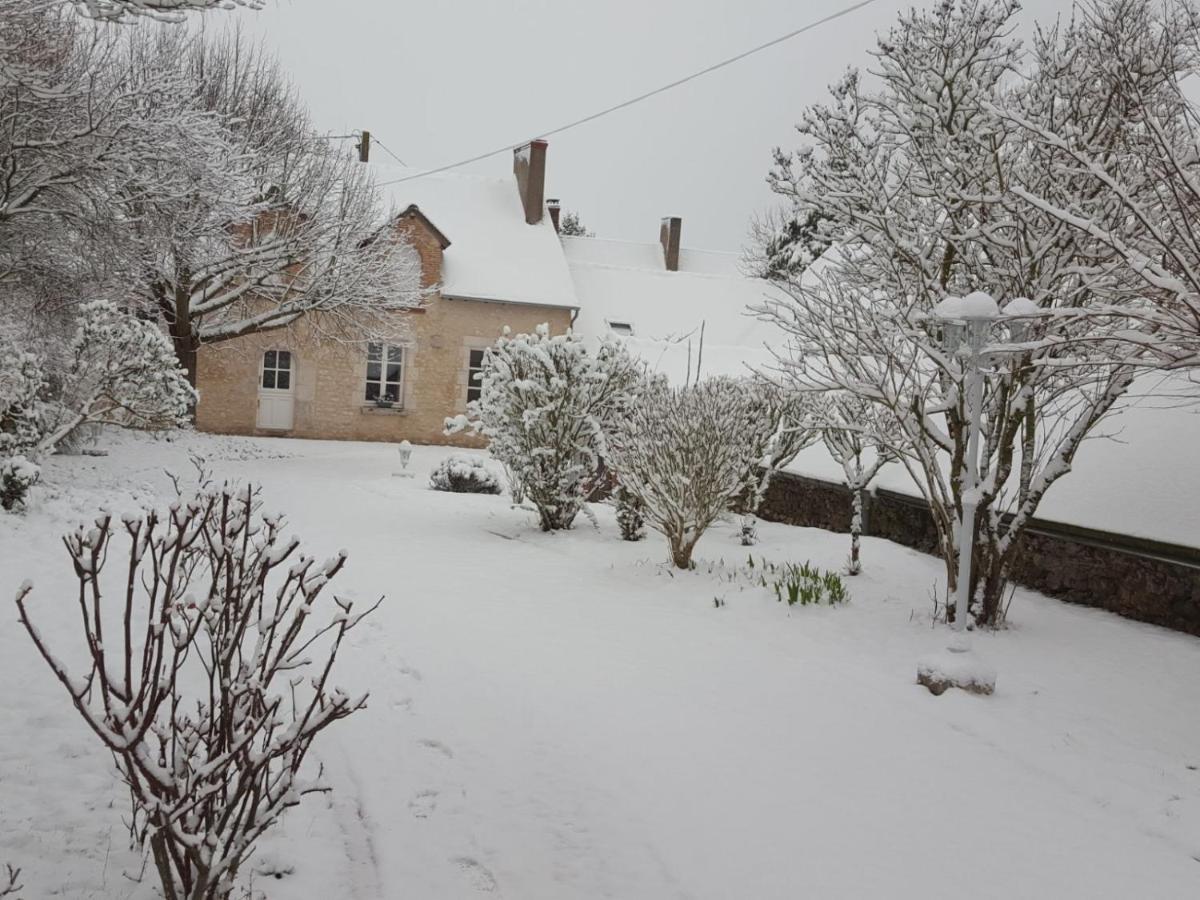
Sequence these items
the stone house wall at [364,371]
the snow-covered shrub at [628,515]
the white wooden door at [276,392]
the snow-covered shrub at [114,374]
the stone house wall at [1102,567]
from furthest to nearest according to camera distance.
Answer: the white wooden door at [276,392] → the stone house wall at [364,371] → the snow-covered shrub at [114,374] → the snow-covered shrub at [628,515] → the stone house wall at [1102,567]

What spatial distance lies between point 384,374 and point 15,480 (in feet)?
43.9

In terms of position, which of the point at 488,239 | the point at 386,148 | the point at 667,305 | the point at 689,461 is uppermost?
the point at 386,148

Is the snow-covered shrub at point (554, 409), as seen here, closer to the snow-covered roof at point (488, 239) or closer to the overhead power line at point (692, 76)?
the overhead power line at point (692, 76)

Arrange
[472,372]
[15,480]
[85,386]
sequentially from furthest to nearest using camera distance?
[472,372], [85,386], [15,480]

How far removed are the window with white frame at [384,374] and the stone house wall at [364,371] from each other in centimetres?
18

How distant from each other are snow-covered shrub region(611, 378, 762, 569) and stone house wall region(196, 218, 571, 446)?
1289 cm

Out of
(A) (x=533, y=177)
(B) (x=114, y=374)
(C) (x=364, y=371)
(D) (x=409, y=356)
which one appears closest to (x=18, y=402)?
(B) (x=114, y=374)

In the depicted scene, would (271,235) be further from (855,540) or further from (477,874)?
(477,874)

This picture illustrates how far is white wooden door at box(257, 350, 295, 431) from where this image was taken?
2177 cm

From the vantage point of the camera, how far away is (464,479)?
14375 mm

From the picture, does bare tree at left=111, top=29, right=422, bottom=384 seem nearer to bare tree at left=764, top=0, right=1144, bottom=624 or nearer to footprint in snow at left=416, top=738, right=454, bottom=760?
bare tree at left=764, top=0, right=1144, bottom=624

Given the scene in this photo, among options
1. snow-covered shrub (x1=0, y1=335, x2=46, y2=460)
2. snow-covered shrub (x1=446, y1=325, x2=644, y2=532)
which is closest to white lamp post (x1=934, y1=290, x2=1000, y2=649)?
snow-covered shrub (x1=446, y1=325, x2=644, y2=532)

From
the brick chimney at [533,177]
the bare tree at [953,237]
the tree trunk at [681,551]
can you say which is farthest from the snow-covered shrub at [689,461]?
the brick chimney at [533,177]

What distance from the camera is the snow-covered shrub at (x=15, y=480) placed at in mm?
9195
